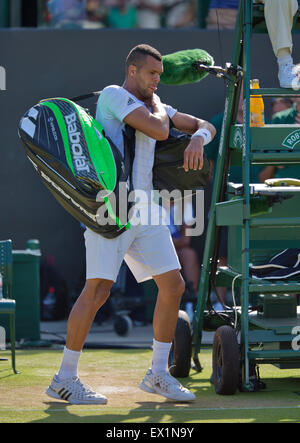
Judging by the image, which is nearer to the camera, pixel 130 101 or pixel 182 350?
pixel 130 101

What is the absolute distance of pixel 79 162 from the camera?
5164 mm

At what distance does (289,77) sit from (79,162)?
1.53m

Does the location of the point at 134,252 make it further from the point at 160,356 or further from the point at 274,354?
the point at 274,354

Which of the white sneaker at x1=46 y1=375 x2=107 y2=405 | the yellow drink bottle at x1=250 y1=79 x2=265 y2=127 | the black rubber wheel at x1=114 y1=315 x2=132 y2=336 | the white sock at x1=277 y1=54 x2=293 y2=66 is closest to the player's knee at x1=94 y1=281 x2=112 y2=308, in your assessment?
the white sneaker at x1=46 y1=375 x2=107 y2=405

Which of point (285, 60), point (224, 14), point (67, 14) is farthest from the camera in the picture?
point (67, 14)

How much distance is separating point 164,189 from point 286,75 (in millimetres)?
1064

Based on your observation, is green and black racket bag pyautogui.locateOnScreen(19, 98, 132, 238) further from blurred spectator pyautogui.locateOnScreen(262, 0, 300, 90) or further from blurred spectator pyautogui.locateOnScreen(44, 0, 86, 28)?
blurred spectator pyautogui.locateOnScreen(44, 0, 86, 28)

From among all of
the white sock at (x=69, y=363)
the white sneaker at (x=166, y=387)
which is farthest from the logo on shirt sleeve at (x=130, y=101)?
the white sneaker at (x=166, y=387)

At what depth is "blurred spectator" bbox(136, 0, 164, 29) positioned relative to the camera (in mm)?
10555

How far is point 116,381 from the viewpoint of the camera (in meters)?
6.11

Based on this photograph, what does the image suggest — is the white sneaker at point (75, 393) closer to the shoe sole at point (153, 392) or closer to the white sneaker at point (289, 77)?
the shoe sole at point (153, 392)

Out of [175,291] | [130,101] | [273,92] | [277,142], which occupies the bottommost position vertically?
[175,291]

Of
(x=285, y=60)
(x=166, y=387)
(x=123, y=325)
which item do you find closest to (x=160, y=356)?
(x=166, y=387)

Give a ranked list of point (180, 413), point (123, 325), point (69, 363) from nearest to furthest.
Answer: point (180, 413) < point (69, 363) < point (123, 325)
